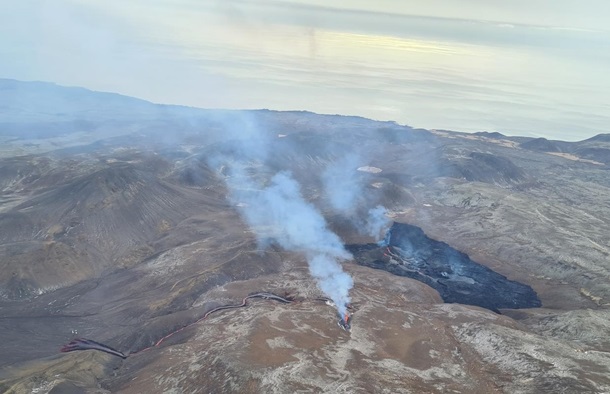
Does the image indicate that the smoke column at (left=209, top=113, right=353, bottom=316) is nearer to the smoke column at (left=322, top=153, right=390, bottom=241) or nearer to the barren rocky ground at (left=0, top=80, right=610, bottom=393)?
the barren rocky ground at (left=0, top=80, right=610, bottom=393)

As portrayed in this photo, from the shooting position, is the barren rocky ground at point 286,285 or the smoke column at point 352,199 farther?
the smoke column at point 352,199

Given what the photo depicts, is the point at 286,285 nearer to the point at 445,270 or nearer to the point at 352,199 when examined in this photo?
the point at 445,270

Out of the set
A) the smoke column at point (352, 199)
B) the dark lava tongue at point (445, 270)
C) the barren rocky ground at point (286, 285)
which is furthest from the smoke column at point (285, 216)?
the smoke column at point (352, 199)

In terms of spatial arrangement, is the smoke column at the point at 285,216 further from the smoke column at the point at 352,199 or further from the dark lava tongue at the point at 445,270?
the smoke column at the point at 352,199

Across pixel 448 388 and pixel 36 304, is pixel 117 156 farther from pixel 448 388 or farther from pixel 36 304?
pixel 448 388

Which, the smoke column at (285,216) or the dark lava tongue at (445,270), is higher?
the smoke column at (285,216)

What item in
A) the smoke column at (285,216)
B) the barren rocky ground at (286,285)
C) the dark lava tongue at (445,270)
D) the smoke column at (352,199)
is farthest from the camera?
the smoke column at (352,199)
